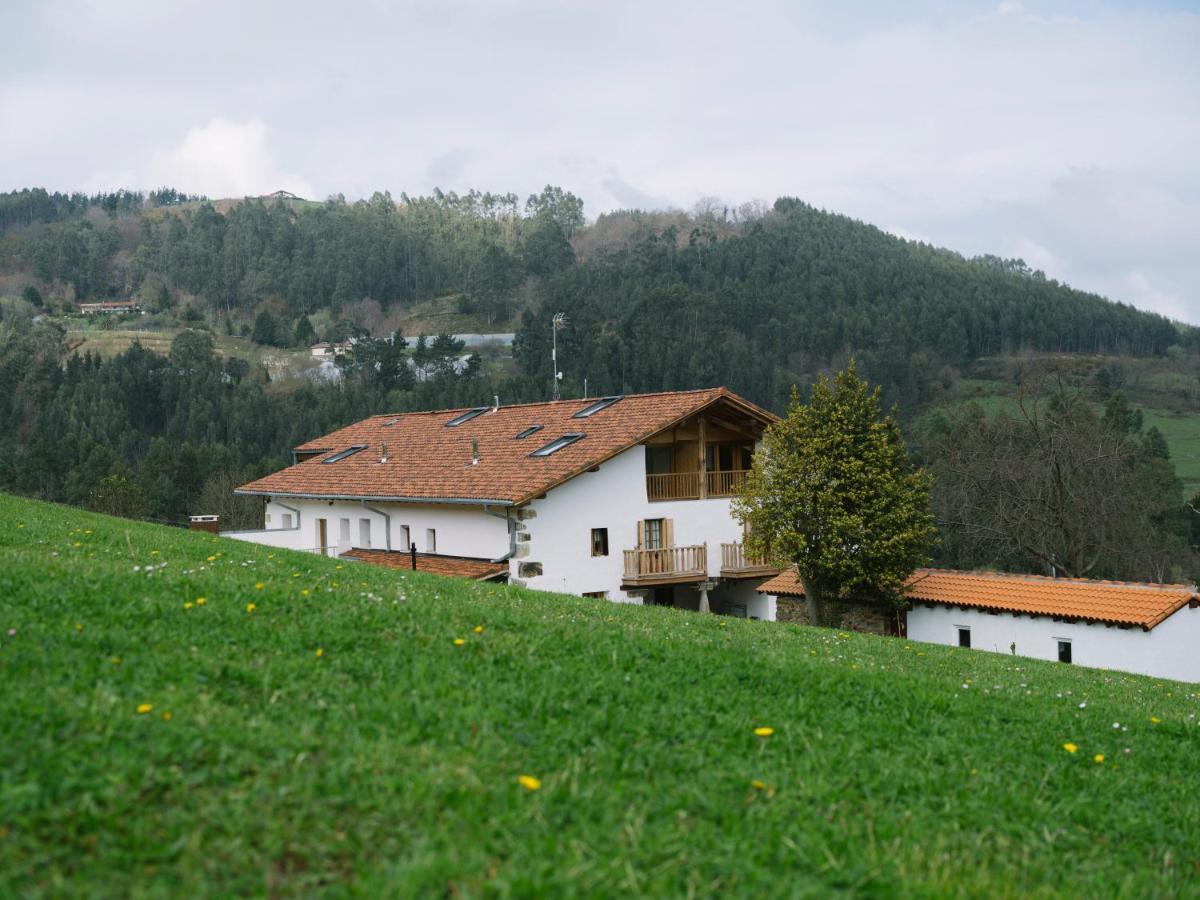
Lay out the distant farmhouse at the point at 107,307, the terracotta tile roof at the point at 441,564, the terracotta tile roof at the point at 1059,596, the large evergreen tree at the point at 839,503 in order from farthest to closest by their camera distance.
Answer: the distant farmhouse at the point at 107,307
the terracotta tile roof at the point at 441,564
the large evergreen tree at the point at 839,503
the terracotta tile roof at the point at 1059,596

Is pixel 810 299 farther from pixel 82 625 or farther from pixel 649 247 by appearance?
pixel 82 625

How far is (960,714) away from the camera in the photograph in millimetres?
7492

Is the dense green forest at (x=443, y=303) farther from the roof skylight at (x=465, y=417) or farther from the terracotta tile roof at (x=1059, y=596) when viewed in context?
the roof skylight at (x=465, y=417)

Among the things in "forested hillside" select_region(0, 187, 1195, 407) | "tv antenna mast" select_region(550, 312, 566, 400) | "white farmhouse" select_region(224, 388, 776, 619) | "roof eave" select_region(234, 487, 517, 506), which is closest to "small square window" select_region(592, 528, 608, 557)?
"white farmhouse" select_region(224, 388, 776, 619)

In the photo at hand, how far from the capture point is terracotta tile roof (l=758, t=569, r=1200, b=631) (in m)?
19.9

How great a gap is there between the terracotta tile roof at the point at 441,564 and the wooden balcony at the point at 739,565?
6.52 m

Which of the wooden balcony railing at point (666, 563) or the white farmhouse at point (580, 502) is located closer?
the white farmhouse at point (580, 502)

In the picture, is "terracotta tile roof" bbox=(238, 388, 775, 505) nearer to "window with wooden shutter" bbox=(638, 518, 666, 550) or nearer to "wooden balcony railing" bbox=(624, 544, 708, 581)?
"window with wooden shutter" bbox=(638, 518, 666, 550)

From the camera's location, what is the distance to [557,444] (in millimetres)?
29156

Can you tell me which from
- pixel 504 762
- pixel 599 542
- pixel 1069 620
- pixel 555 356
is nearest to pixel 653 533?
pixel 599 542

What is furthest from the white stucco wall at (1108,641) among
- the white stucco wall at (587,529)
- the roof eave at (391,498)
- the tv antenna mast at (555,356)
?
the tv antenna mast at (555,356)

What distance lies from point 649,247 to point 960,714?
438 feet

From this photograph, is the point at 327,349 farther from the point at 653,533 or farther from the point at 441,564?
the point at 653,533

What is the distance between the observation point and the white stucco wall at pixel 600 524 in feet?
86.9
